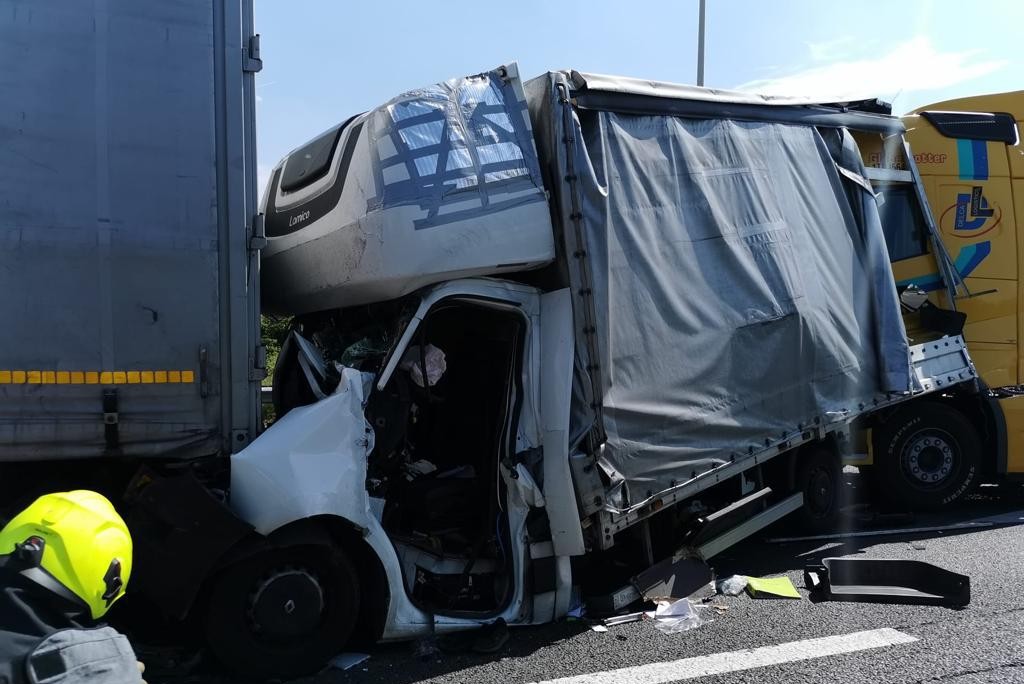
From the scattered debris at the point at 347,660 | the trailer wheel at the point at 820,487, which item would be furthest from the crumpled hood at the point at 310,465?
the trailer wheel at the point at 820,487

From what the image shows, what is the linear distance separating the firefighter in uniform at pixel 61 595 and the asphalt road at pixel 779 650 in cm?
153

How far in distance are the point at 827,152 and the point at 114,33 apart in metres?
4.45

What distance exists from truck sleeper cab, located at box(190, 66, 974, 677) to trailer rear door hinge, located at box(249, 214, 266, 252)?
418 millimetres

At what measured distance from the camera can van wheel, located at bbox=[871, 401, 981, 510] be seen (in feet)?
21.4

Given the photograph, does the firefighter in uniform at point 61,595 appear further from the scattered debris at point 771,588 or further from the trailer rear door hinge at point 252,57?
the scattered debris at point 771,588

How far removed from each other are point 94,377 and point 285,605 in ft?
4.23

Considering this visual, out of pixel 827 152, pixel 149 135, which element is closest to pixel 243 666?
pixel 149 135

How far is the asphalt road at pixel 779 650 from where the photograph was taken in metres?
3.76

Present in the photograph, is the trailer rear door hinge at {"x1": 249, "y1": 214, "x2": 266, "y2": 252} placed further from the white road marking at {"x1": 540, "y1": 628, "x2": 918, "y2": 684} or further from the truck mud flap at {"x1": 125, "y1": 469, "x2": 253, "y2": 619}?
the white road marking at {"x1": 540, "y1": 628, "x2": 918, "y2": 684}

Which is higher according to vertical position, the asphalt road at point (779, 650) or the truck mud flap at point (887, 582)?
the truck mud flap at point (887, 582)

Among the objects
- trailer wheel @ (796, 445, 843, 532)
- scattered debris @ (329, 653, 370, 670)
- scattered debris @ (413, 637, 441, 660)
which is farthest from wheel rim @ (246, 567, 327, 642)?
trailer wheel @ (796, 445, 843, 532)

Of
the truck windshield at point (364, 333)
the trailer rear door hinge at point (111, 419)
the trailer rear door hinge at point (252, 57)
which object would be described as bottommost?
the trailer rear door hinge at point (111, 419)

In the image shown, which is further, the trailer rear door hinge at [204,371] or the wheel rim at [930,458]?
the wheel rim at [930,458]

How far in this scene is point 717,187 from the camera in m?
5.01
